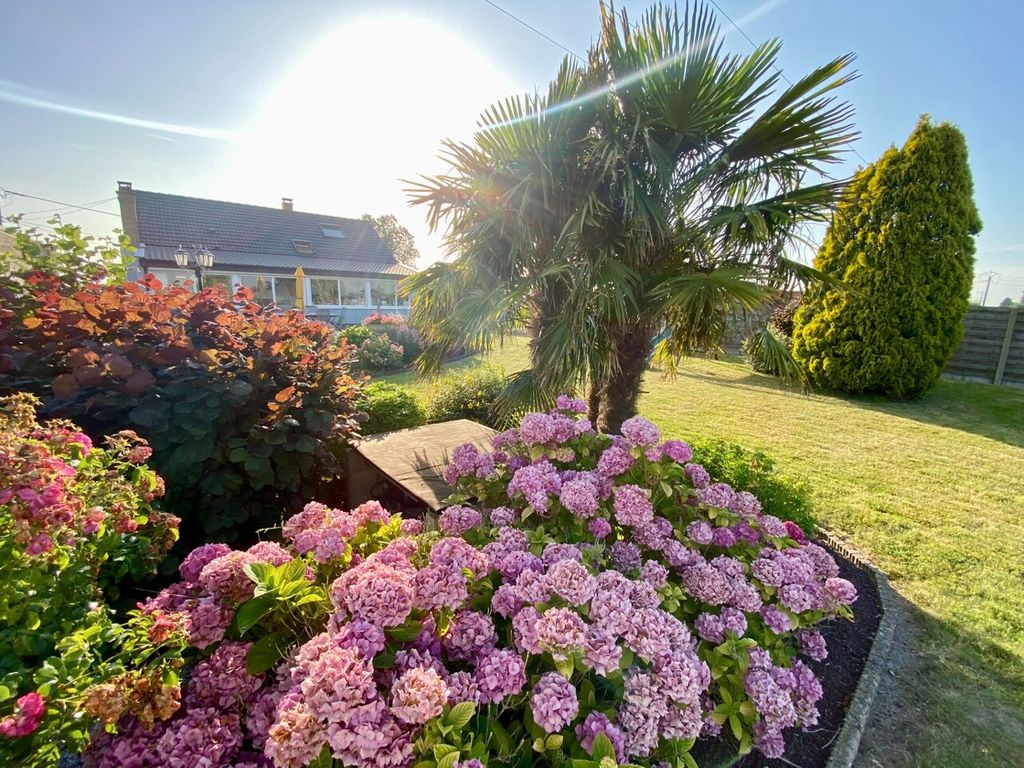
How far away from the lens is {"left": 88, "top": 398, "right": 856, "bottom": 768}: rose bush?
2.78 feet

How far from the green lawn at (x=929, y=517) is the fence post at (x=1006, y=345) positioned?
1.65ft

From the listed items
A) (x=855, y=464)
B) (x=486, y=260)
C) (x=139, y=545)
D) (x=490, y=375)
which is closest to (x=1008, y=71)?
(x=855, y=464)

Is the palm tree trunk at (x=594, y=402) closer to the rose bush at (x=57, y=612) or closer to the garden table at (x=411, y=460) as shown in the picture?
the garden table at (x=411, y=460)

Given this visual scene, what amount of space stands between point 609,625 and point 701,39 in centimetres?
367

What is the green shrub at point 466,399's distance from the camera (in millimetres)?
5168

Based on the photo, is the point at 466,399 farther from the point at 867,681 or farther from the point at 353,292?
the point at 353,292

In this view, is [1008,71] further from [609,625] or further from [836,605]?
[609,625]

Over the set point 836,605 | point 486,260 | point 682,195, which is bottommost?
point 836,605

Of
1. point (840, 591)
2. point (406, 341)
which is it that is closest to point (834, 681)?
point (840, 591)

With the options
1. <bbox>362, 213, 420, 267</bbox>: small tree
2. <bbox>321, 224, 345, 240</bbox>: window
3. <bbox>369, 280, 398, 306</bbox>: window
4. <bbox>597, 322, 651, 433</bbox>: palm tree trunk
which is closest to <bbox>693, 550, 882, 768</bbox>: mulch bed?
<bbox>597, 322, 651, 433</bbox>: palm tree trunk

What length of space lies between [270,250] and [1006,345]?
24572 millimetres

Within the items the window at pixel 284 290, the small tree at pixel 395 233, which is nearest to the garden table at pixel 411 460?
the window at pixel 284 290

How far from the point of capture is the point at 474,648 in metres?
1.11

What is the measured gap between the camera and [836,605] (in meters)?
1.61
